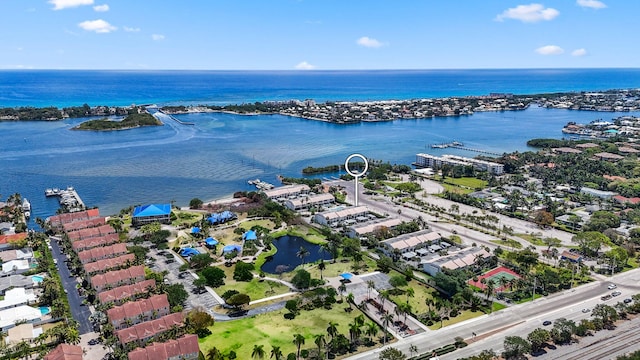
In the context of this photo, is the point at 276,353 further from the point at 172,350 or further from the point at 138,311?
the point at 138,311

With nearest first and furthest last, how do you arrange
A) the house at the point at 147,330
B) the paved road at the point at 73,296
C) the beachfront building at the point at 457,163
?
the house at the point at 147,330 < the paved road at the point at 73,296 < the beachfront building at the point at 457,163

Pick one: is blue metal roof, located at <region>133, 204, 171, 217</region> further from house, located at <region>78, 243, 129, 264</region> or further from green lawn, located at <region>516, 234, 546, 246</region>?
green lawn, located at <region>516, 234, 546, 246</region>

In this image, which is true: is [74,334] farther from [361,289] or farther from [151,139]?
[151,139]

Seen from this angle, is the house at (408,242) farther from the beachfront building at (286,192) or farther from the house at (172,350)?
the house at (172,350)

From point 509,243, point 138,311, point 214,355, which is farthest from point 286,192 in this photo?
point 214,355

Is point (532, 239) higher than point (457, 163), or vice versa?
point (457, 163)

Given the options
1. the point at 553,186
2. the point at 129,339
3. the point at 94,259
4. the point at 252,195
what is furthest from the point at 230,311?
the point at 553,186

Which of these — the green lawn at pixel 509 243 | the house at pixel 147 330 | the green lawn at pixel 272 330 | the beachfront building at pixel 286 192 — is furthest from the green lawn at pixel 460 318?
the beachfront building at pixel 286 192
